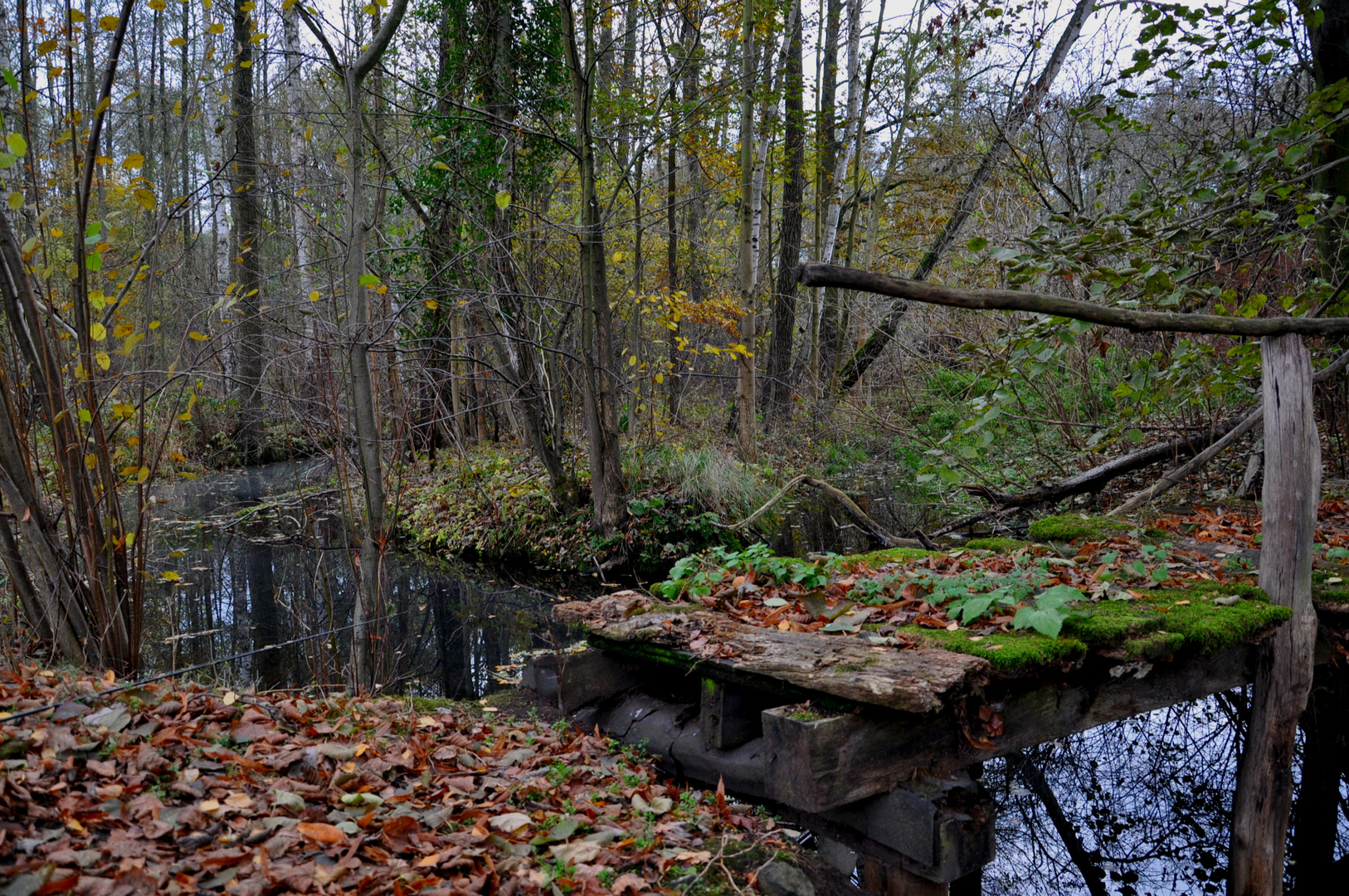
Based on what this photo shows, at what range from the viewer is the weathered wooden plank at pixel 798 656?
3.20 meters

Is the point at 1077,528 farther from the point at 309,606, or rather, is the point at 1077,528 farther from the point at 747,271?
the point at 747,271

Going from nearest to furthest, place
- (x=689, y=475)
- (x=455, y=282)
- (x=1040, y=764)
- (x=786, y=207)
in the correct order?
(x=1040, y=764) → (x=455, y=282) → (x=689, y=475) → (x=786, y=207)

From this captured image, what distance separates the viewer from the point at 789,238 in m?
15.9

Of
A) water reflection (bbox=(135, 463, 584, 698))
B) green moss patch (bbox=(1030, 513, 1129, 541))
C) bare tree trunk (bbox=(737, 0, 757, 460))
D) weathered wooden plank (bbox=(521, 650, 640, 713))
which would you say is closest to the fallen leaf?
weathered wooden plank (bbox=(521, 650, 640, 713))

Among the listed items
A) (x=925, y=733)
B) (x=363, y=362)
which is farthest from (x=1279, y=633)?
(x=363, y=362)

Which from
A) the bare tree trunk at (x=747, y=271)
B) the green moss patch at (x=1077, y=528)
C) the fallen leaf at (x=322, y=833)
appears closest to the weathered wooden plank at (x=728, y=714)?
the fallen leaf at (x=322, y=833)

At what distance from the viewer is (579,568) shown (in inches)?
395

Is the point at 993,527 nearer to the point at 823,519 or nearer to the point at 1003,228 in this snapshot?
the point at 823,519

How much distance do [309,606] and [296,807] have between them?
5.56 meters

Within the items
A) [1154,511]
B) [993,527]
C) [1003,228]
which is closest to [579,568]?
[993,527]

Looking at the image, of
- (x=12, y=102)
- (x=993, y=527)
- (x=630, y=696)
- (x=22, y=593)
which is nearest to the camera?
(x=22, y=593)

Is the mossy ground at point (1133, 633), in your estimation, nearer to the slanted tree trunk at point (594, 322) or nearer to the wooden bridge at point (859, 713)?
the wooden bridge at point (859, 713)

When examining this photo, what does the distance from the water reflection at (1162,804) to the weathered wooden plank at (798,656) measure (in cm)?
219

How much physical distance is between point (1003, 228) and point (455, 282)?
7563mm
